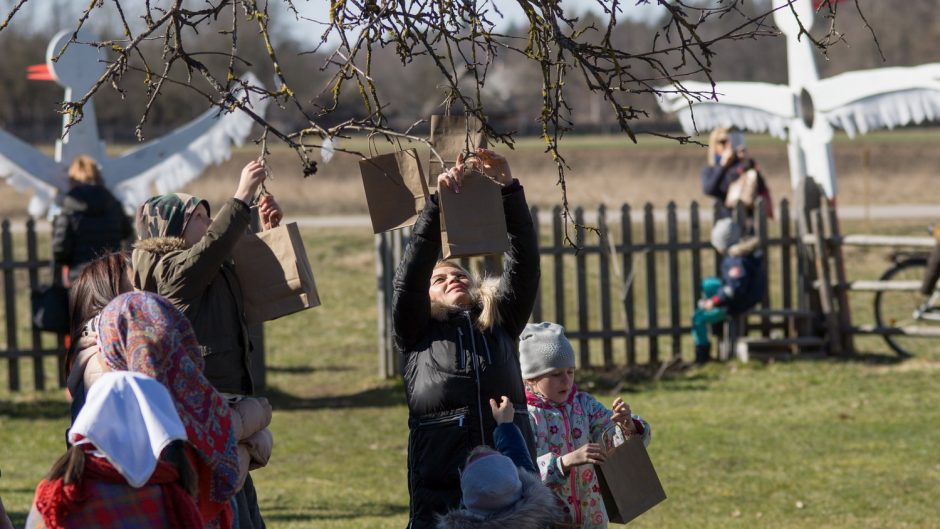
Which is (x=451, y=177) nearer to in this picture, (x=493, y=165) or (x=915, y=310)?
(x=493, y=165)

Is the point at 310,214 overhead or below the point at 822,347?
overhead

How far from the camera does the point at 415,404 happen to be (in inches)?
179

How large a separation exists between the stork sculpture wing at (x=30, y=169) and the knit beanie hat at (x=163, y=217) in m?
6.73

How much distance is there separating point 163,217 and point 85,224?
6.01m

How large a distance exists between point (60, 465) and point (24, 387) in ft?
31.1

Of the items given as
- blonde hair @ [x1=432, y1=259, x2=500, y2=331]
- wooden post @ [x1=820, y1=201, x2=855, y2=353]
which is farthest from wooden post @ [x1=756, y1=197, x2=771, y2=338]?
blonde hair @ [x1=432, y1=259, x2=500, y2=331]

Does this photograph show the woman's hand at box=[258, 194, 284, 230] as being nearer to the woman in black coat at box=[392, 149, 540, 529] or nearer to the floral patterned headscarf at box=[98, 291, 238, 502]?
the woman in black coat at box=[392, 149, 540, 529]

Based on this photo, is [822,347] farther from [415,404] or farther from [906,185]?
[906,185]

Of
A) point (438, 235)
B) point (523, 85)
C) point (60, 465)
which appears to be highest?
point (523, 85)

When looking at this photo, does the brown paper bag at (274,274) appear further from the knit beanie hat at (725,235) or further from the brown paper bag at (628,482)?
the knit beanie hat at (725,235)

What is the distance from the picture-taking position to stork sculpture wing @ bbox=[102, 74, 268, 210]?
1141cm

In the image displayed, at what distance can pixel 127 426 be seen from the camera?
3119mm

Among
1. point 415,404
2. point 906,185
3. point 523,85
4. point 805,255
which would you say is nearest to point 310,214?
point 906,185

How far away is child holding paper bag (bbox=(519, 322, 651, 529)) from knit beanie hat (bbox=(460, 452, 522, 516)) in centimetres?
75
